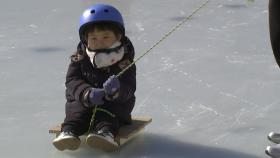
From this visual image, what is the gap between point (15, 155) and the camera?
2.38m

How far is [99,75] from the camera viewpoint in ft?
Result: 8.23

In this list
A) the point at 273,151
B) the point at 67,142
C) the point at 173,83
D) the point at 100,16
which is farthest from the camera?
the point at 173,83

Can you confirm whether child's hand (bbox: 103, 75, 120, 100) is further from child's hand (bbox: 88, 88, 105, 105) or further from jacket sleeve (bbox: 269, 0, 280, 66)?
jacket sleeve (bbox: 269, 0, 280, 66)

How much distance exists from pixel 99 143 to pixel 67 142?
0.42ft

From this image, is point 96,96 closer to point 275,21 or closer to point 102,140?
point 102,140

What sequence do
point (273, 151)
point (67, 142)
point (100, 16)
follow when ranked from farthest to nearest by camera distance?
point (100, 16) < point (67, 142) < point (273, 151)

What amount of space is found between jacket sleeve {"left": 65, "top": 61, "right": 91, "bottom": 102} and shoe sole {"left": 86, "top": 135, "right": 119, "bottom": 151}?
0.19 meters

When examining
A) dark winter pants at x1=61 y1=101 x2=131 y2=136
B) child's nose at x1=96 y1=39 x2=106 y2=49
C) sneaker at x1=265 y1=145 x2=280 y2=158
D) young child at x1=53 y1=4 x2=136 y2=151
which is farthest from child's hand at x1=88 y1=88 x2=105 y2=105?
sneaker at x1=265 y1=145 x2=280 y2=158

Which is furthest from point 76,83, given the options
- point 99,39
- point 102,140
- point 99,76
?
point 102,140

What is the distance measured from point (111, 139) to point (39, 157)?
312mm

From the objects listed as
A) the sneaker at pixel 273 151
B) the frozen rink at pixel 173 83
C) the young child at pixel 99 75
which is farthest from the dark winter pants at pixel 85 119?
the sneaker at pixel 273 151

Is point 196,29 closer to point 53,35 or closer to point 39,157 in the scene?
point 53,35

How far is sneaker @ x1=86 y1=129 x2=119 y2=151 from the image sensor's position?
2275 mm

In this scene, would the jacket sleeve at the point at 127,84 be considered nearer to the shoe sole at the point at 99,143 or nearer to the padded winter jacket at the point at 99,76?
the padded winter jacket at the point at 99,76
